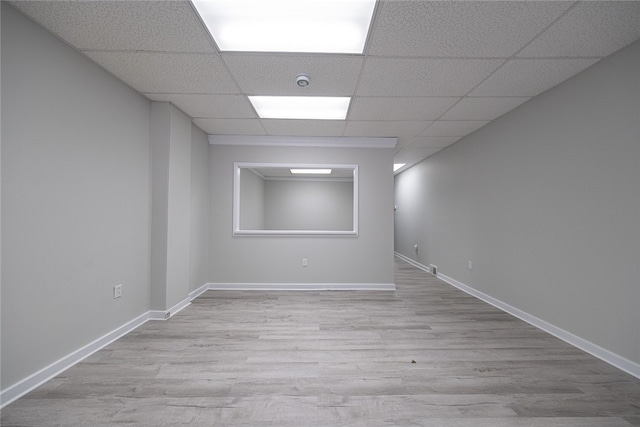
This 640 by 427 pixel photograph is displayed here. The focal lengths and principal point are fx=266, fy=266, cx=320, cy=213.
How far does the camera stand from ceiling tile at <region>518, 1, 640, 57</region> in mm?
1504

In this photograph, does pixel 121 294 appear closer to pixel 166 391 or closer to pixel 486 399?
pixel 166 391

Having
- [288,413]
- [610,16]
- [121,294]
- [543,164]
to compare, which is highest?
[610,16]

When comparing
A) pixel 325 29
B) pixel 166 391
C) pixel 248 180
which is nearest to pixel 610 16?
pixel 325 29

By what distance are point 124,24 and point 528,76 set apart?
3.01 metres

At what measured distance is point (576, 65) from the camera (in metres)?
2.07

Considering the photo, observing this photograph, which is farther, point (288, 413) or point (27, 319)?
point (27, 319)

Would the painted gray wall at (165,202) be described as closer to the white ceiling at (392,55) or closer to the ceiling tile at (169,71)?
the white ceiling at (392,55)

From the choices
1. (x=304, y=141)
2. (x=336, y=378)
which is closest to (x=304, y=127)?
(x=304, y=141)

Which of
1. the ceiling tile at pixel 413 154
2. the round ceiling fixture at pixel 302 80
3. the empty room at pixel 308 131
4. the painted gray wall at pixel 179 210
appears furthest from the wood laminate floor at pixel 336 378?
the ceiling tile at pixel 413 154

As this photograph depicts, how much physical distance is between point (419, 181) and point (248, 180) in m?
4.04

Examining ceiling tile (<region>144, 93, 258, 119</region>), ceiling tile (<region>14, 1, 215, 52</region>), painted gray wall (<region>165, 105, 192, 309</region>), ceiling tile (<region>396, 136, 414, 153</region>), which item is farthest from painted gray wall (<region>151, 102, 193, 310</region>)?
ceiling tile (<region>396, 136, 414, 153</region>)

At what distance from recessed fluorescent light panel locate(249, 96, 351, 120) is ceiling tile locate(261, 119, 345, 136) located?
0.11 meters

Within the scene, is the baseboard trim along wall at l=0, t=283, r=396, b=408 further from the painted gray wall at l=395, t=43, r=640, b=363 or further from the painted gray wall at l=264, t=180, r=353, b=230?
the painted gray wall at l=264, t=180, r=353, b=230

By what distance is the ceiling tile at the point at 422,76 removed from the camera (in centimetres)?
202
